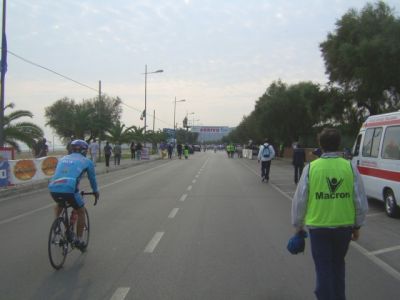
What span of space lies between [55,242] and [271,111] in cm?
4797

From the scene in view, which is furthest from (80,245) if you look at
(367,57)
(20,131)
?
(367,57)

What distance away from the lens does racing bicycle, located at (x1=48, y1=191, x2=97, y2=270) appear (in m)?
6.69

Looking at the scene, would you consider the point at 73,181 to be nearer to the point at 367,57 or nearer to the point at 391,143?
the point at 391,143

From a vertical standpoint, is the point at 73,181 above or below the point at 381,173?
above

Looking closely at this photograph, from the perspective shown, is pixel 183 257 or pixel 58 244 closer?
pixel 58 244

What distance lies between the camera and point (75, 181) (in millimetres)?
7039

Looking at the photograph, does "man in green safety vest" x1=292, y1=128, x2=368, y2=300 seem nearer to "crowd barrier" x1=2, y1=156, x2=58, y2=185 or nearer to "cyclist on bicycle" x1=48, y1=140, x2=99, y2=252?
"cyclist on bicycle" x1=48, y1=140, x2=99, y2=252

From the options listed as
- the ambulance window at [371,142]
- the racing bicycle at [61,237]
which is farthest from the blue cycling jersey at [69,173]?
the ambulance window at [371,142]

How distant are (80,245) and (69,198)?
0.87 m

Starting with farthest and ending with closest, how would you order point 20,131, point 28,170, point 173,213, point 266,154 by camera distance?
point 20,131, point 266,154, point 28,170, point 173,213

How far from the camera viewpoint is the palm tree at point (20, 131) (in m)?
25.3

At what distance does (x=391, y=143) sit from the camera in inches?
472

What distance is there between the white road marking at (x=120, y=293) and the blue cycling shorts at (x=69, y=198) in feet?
5.53

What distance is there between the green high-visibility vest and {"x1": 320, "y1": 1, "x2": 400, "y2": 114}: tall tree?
2558 centimetres
